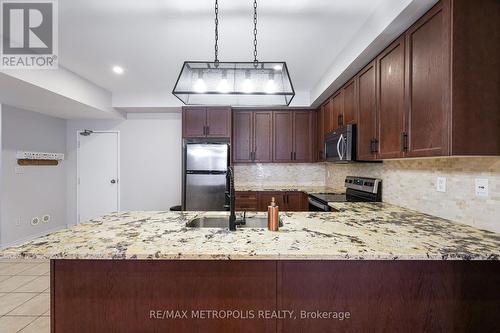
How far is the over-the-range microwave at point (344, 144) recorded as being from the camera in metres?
2.59

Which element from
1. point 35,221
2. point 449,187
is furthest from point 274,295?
point 35,221

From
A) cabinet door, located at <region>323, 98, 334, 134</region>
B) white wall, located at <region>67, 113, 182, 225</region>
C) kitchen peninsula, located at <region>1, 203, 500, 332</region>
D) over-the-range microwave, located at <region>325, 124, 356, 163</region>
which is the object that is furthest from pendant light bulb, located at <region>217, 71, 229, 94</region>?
white wall, located at <region>67, 113, 182, 225</region>

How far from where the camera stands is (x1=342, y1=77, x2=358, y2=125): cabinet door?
103 inches

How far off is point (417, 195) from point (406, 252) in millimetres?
1251

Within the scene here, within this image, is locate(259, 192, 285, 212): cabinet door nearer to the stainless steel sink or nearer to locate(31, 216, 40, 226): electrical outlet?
the stainless steel sink

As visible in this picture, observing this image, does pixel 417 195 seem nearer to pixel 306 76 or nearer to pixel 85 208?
pixel 306 76

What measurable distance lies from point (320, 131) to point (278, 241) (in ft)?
10.1

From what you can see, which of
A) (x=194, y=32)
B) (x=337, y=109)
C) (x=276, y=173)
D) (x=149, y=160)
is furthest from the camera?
(x=149, y=160)

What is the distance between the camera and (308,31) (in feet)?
7.50

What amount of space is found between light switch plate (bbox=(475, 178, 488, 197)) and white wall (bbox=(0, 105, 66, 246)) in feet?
18.4

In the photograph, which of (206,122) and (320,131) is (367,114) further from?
(206,122)

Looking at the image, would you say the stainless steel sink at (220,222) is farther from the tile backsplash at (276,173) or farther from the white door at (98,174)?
the white door at (98,174)

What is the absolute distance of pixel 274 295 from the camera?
4.11 feet

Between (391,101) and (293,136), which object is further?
(293,136)
